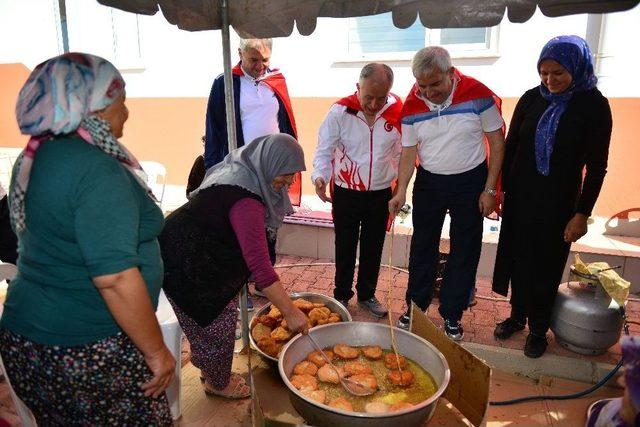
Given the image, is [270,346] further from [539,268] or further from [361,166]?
[539,268]

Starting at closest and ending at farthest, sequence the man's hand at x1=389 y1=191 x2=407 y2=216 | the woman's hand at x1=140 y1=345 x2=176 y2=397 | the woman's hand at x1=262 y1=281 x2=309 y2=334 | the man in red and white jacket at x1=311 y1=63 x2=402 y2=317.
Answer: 1. the woman's hand at x1=140 y1=345 x2=176 y2=397
2. the woman's hand at x1=262 y1=281 x2=309 y2=334
3. the man's hand at x1=389 y1=191 x2=407 y2=216
4. the man in red and white jacket at x1=311 y1=63 x2=402 y2=317

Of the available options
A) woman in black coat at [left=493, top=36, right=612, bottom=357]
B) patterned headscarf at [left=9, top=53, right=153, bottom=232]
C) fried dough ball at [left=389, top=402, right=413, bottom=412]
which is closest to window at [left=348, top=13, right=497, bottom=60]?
woman in black coat at [left=493, top=36, right=612, bottom=357]

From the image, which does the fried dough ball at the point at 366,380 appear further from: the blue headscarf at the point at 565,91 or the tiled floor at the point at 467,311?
the blue headscarf at the point at 565,91

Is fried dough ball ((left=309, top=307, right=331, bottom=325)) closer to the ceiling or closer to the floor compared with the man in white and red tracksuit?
closer to the floor

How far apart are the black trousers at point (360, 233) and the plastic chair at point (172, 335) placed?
1.58 m

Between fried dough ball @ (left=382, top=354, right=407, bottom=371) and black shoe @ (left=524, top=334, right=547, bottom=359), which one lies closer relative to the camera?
fried dough ball @ (left=382, top=354, right=407, bottom=371)

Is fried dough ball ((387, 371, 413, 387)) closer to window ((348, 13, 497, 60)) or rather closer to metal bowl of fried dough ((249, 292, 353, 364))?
metal bowl of fried dough ((249, 292, 353, 364))

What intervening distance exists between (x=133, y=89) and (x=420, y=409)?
6875mm

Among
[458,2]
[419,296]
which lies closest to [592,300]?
[419,296]

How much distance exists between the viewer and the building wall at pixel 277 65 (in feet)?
15.8

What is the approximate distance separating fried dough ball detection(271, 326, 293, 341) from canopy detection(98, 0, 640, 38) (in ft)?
5.81

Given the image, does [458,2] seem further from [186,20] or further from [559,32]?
[559,32]

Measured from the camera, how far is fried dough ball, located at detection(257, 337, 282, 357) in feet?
8.65

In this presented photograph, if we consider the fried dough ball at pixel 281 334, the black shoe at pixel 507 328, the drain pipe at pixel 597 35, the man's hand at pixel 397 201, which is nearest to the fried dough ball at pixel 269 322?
the fried dough ball at pixel 281 334
